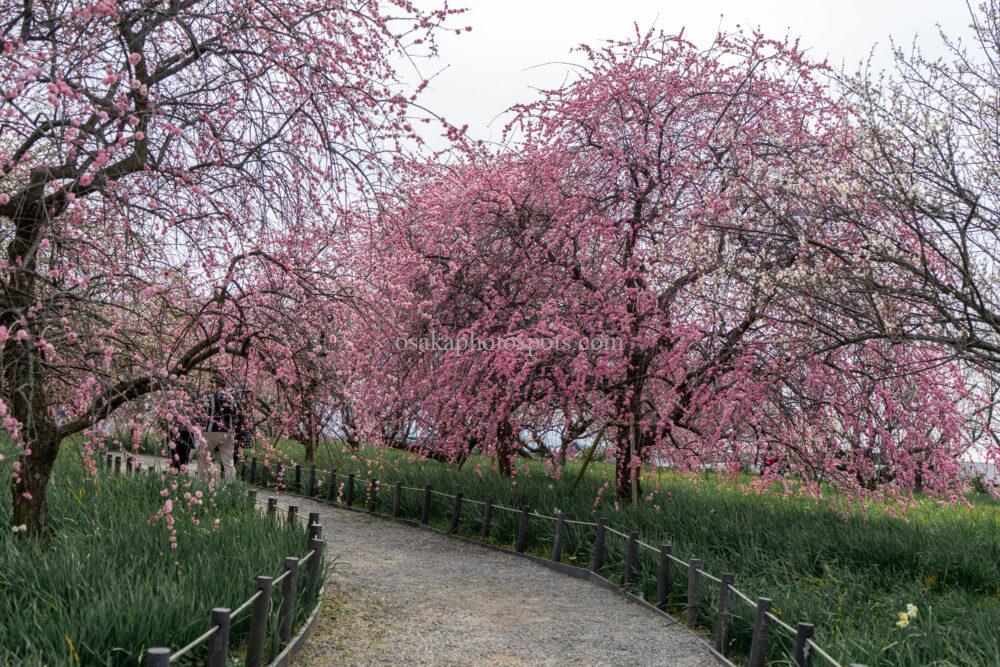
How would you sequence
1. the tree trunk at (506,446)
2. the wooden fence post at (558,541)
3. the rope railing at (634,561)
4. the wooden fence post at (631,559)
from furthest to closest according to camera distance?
1. the tree trunk at (506,446)
2. the wooden fence post at (558,541)
3. the wooden fence post at (631,559)
4. the rope railing at (634,561)

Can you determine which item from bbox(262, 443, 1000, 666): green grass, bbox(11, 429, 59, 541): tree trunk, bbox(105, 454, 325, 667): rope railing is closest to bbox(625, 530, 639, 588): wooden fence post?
bbox(262, 443, 1000, 666): green grass

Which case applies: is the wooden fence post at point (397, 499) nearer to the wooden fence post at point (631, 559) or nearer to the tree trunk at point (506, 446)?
the tree trunk at point (506, 446)

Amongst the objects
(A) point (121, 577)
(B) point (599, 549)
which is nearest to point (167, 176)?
(A) point (121, 577)

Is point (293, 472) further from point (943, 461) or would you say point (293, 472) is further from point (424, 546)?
point (943, 461)

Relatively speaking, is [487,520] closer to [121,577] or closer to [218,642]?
[121,577]

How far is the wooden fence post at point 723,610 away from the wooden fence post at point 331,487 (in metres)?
10.9

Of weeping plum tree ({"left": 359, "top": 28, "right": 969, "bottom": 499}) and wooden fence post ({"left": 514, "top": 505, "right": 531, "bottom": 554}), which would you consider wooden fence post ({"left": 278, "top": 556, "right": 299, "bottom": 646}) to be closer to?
weeping plum tree ({"left": 359, "top": 28, "right": 969, "bottom": 499})

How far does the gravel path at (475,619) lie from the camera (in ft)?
23.7

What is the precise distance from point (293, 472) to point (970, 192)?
50.1ft

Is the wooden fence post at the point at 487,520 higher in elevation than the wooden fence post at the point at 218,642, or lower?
higher

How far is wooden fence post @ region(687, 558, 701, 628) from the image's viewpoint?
26.7 ft

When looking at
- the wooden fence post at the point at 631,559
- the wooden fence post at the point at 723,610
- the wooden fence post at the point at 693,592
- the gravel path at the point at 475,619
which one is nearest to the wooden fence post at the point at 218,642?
the gravel path at the point at 475,619

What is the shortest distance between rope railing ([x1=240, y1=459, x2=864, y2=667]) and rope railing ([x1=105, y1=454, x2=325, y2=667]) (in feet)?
5.73

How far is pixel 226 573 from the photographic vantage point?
6906mm
